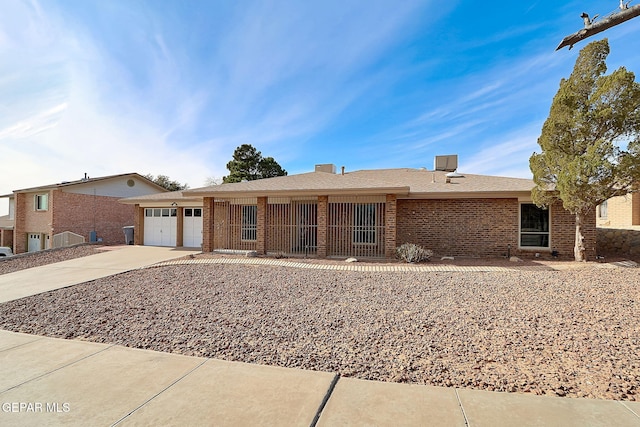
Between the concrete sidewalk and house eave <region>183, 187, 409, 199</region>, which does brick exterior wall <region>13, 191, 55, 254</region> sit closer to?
house eave <region>183, 187, 409, 199</region>

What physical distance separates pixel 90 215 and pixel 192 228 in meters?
9.69

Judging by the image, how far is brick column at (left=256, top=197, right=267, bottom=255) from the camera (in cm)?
1255

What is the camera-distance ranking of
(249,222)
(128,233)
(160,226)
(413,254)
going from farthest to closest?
1. (128,233)
2. (160,226)
3. (249,222)
4. (413,254)

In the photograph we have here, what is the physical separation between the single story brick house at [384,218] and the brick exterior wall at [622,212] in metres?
7.74

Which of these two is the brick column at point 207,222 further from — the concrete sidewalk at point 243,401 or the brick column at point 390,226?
the concrete sidewalk at point 243,401

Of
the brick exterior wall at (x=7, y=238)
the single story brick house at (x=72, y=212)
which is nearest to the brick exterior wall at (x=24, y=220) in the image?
the single story brick house at (x=72, y=212)

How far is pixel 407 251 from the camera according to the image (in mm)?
10734

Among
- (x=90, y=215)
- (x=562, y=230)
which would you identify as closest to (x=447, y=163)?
(x=562, y=230)

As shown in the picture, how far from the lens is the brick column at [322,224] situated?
11.9 m

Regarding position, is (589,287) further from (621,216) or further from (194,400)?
(621,216)

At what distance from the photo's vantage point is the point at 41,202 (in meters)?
21.0

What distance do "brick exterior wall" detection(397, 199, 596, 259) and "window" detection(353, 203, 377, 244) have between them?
112 centimetres

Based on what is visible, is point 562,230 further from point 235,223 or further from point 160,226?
point 160,226

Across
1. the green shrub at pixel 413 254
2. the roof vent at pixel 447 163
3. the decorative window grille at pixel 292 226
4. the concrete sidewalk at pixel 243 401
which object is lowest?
the concrete sidewalk at pixel 243 401
